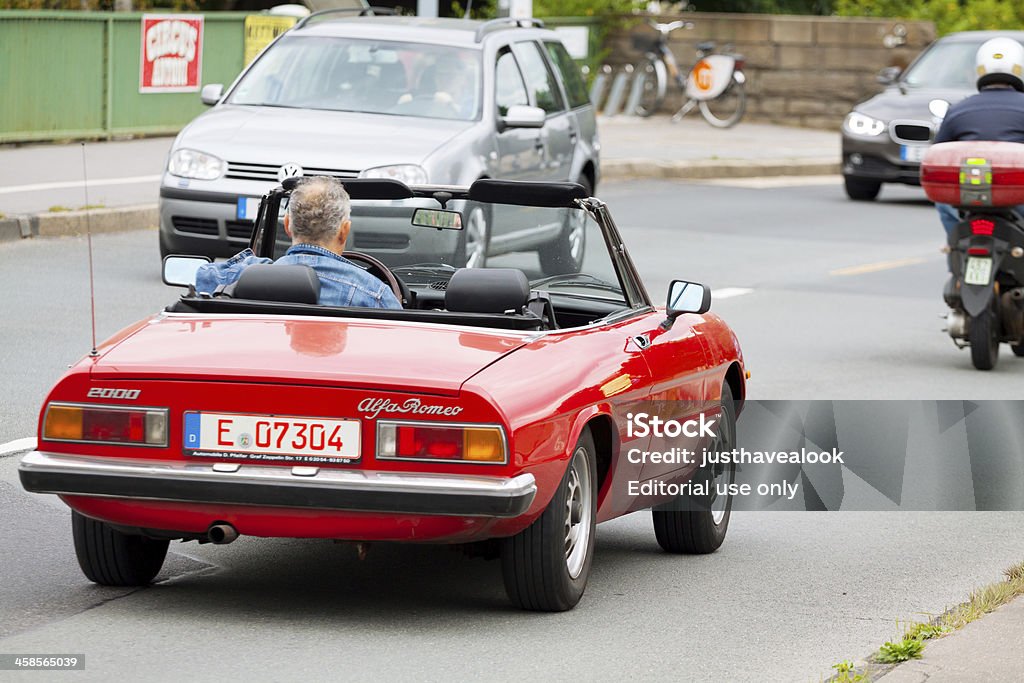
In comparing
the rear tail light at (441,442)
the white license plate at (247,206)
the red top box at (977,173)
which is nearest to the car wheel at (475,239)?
the rear tail light at (441,442)

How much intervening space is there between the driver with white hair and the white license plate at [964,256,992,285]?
6237mm

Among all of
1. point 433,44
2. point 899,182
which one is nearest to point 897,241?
point 899,182

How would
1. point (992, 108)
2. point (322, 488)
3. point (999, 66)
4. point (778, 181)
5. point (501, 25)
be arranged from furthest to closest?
point (778, 181) < point (501, 25) < point (999, 66) < point (992, 108) < point (322, 488)

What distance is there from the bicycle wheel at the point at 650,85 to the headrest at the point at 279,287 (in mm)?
25770

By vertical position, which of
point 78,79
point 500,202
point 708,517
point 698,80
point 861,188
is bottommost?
point 861,188

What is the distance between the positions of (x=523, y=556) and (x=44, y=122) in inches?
652

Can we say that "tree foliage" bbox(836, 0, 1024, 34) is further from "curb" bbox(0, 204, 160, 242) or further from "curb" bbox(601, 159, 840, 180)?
"curb" bbox(0, 204, 160, 242)

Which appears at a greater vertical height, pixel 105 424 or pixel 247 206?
pixel 105 424

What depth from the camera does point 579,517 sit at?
19.4 ft

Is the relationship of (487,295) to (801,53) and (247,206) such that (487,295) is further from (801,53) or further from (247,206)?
(801,53)

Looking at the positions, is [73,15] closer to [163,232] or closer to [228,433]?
[163,232]

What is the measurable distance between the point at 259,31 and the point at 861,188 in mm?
7472

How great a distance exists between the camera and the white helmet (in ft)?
39.7

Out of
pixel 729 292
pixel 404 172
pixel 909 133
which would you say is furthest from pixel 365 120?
pixel 909 133
